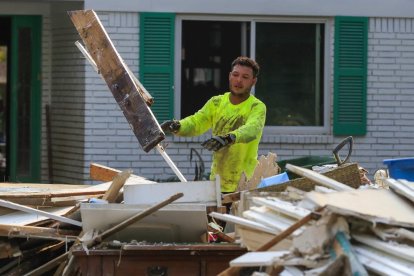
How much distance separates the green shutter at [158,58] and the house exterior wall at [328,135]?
3.7 inches

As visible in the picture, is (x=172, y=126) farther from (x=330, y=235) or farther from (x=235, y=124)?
(x=330, y=235)

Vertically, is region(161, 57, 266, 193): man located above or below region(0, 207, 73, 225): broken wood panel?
above

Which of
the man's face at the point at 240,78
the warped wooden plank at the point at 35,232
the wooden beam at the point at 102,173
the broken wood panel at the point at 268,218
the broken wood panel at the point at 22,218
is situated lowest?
the warped wooden plank at the point at 35,232

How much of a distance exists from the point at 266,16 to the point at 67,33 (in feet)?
7.41

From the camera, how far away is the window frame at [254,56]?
13617mm

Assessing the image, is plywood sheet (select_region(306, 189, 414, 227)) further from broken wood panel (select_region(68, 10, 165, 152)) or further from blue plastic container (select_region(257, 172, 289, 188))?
broken wood panel (select_region(68, 10, 165, 152))

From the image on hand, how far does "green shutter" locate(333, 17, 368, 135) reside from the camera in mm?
13734

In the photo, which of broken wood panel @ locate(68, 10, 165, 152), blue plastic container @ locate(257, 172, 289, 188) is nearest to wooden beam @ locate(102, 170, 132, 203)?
broken wood panel @ locate(68, 10, 165, 152)

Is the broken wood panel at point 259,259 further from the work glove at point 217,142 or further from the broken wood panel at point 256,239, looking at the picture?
the work glove at point 217,142

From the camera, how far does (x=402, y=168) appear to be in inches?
318

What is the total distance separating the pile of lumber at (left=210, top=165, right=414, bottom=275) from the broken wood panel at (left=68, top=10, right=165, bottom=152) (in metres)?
2.00

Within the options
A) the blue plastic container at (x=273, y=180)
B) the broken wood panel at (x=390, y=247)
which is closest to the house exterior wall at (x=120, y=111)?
the blue plastic container at (x=273, y=180)

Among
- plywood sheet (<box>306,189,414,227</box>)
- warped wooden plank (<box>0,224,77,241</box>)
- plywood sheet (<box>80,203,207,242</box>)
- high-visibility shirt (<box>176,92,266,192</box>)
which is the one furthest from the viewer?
high-visibility shirt (<box>176,92,266,192</box>)

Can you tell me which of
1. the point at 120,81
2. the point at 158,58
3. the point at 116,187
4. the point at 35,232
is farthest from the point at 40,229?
the point at 158,58
